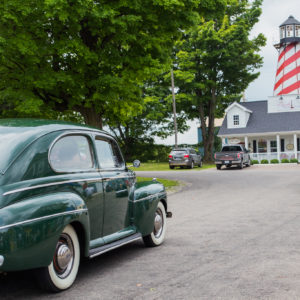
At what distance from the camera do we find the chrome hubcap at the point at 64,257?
489 centimetres

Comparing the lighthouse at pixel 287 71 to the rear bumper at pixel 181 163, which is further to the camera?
the lighthouse at pixel 287 71

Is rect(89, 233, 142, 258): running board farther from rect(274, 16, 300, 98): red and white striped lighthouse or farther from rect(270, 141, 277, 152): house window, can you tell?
rect(274, 16, 300, 98): red and white striped lighthouse

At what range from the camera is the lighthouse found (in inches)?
1859

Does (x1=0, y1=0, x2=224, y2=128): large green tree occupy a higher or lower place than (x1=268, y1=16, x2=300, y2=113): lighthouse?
lower

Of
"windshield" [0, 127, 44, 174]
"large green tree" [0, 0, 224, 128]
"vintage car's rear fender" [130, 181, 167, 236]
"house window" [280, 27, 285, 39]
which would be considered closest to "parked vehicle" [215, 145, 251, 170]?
"large green tree" [0, 0, 224, 128]

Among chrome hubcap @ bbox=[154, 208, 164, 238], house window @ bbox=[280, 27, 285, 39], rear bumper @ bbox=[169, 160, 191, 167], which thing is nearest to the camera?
chrome hubcap @ bbox=[154, 208, 164, 238]

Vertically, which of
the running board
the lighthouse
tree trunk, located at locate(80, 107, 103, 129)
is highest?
the lighthouse

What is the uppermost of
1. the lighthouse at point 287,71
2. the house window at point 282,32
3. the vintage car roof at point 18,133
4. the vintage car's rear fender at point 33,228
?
the house window at point 282,32

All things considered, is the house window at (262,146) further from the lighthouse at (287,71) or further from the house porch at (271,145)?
the lighthouse at (287,71)

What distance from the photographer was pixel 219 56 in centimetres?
4316

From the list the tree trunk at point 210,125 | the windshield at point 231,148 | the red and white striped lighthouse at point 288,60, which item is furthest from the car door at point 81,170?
the red and white striped lighthouse at point 288,60

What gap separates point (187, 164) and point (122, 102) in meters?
18.3

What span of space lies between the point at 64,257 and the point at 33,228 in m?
0.69

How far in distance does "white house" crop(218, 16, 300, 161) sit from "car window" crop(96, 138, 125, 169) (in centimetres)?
3815
